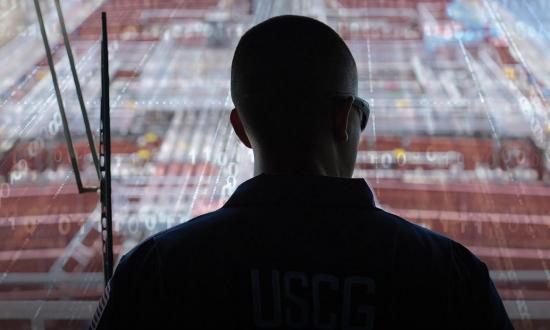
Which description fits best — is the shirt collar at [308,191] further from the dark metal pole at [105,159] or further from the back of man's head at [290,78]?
the dark metal pole at [105,159]

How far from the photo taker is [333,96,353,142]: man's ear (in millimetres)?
512

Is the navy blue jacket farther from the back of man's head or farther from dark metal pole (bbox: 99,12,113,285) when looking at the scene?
dark metal pole (bbox: 99,12,113,285)

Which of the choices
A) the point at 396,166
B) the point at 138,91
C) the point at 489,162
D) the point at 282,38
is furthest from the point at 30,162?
the point at 282,38

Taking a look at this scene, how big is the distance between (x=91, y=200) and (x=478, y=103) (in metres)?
2.84

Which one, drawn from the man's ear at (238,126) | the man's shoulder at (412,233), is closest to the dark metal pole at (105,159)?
the man's ear at (238,126)

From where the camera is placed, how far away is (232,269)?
1.57 feet

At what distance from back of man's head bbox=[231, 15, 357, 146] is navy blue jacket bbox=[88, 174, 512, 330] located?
0.04m

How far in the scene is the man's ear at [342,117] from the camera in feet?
1.68

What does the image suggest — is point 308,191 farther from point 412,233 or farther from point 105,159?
point 105,159

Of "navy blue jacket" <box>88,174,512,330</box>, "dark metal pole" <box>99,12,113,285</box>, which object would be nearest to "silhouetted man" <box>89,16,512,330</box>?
"navy blue jacket" <box>88,174,512,330</box>

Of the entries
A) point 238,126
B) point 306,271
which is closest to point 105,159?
point 238,126

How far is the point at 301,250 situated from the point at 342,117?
11 cm

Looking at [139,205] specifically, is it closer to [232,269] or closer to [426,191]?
[426,191]

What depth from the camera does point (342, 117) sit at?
512 mm
